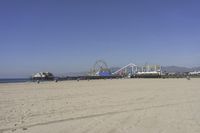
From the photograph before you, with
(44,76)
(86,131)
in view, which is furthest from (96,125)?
(44,76)

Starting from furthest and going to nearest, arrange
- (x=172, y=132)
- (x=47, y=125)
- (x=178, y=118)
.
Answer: (x=178, y=118) < (x=47, y=125) < (x=172, y=132)

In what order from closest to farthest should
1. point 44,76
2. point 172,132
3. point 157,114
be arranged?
point 172,132, point 157,114, point 44,76

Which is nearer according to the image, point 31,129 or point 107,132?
point 107,132

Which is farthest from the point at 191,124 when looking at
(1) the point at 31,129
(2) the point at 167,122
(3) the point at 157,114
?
(1) the point at 31,129

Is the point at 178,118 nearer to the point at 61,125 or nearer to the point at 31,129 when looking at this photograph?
the point at 61,125

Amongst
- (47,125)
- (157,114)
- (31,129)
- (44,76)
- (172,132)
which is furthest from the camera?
(44,76)

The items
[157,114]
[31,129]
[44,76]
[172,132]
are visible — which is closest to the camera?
[172,132]

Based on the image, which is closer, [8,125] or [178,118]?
[8,125]

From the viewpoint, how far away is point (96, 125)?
7.73m

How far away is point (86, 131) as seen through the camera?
277 inches

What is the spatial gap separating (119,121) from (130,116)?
37.9 inches

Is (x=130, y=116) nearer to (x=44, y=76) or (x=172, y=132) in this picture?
(x=172, y=132)

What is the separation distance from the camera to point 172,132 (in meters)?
6.84

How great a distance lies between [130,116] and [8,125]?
3925mm
